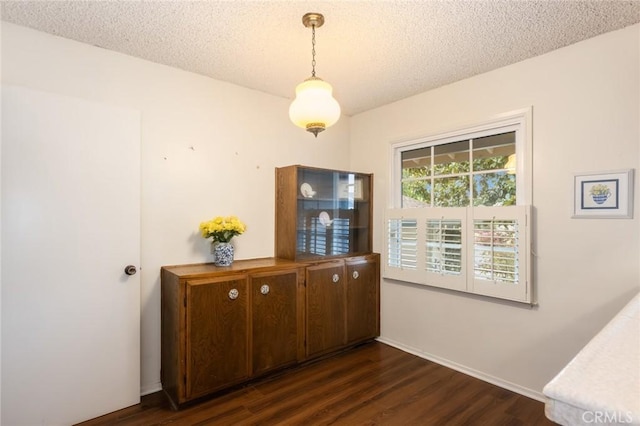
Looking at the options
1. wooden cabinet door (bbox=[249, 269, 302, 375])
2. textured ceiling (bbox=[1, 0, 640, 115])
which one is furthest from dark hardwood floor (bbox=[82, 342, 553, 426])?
textured ceiling (bbox=[1, 0, 640, 115])

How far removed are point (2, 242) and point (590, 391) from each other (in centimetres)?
271

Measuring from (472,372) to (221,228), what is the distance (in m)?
2.38

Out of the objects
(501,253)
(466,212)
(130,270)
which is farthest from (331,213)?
(130,270)

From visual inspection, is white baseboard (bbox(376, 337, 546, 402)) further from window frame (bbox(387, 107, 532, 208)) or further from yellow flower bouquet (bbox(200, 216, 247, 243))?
yellow flower bouquet (bbox(200, 216, 247, 243))

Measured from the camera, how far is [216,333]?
2291 mm

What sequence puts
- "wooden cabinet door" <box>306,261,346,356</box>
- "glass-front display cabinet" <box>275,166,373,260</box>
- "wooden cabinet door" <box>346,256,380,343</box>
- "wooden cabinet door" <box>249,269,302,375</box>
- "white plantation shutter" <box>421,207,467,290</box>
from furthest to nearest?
"wooden cabinet door" <box>346,256,380,343</box> < "glass-front display cabinet" <box>275,166,373,260</box> < "wooden cabinet door" <box>306,261,346,356</box> < "white plantation shutter" <box>421,207,467,290</box> < "wooden cabinet door" <box>249,269,302,375</box>

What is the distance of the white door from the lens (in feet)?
6.19

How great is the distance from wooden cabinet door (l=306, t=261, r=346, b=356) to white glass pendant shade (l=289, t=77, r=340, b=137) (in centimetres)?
145

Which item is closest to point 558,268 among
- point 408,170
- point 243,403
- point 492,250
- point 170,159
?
point 492,250

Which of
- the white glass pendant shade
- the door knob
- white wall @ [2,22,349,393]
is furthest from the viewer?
the door knob

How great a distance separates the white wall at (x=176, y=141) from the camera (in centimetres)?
214

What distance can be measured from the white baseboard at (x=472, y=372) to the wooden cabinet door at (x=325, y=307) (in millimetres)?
601

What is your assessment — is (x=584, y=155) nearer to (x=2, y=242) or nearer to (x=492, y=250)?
(x=492, y=250)

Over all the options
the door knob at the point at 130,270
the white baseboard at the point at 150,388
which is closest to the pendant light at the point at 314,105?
the door knob at the point at 130,270
